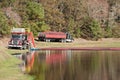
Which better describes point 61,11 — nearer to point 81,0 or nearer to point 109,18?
point 81,0

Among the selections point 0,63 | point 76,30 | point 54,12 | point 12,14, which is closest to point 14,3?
point 12,14

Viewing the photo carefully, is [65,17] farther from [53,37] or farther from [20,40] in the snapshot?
[20,40]

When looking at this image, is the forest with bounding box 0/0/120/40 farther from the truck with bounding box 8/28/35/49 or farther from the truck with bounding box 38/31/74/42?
the truck with bounding box 8/28/35/49

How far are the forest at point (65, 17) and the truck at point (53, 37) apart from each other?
157 inches

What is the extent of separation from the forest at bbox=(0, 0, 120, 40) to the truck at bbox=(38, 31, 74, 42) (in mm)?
4000

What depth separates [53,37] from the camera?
95.2 meters

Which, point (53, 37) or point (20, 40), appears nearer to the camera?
point (20, 40)

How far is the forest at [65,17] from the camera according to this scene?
95.8 metres

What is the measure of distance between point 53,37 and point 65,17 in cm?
2020

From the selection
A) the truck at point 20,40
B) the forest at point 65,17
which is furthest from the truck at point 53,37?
the truck at point 20,40

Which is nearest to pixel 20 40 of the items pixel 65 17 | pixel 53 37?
pixel 53 37

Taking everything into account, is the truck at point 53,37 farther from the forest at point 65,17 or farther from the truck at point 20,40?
the truck at point 20,40

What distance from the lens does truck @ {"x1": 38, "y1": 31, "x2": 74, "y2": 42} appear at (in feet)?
305

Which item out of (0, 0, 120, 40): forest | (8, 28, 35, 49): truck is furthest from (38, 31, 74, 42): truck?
(8, 28, 35, 49): truck
